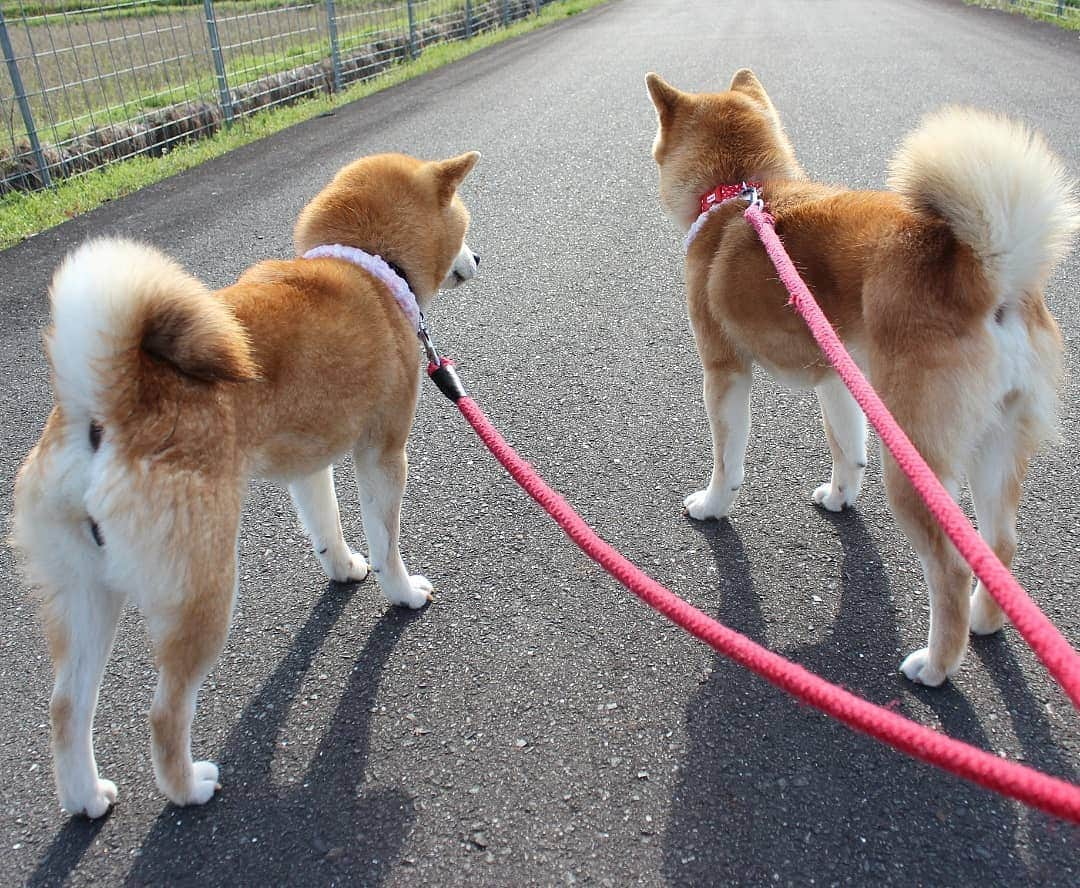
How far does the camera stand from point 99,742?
2.22 m

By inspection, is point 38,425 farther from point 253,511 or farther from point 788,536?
point 788,536

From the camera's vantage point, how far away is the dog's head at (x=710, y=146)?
10.2 feet

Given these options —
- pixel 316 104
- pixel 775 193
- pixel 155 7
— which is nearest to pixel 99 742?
pixel 775 193

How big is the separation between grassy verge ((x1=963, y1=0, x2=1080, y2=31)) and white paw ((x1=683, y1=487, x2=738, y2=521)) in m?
13.3

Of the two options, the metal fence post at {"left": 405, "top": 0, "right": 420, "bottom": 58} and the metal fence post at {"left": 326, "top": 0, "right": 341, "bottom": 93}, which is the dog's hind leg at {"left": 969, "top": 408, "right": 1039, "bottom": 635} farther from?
the metal fence post at {"left": 405, "top": 0, "right": 420, "bottom": 58}

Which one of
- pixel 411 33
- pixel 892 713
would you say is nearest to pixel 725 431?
pixel 892 713

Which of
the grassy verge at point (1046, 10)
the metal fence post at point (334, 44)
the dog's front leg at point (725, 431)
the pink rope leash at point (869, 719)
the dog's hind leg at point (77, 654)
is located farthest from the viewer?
the grassy verge at point (1046, 10)

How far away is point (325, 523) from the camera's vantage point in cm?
271

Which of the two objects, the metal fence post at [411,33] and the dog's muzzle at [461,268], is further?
the metal fence post at [411,33]

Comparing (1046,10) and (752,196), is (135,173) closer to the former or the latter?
(752,196)

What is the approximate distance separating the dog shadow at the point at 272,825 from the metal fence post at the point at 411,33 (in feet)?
38.7

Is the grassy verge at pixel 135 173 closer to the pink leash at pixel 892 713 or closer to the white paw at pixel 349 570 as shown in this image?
the white paw at pixel 349 570

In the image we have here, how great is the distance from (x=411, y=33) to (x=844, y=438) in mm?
11291

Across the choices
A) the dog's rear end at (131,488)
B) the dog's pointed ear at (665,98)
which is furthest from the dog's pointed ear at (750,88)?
the dog's rear end at (131,488)
